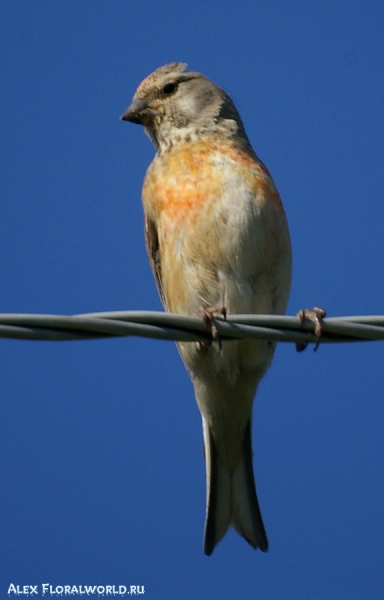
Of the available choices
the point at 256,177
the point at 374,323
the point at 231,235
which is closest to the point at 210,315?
the point at 374,323

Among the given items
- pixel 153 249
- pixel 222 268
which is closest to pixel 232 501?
pixel 222 268

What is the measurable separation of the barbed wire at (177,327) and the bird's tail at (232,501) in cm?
215

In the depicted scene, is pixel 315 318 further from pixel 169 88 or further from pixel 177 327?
pixel 169 88

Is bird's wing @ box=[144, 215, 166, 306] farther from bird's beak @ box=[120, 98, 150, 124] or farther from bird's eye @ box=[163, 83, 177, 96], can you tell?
bird's eye @ box=[163, 83, 177, 96]

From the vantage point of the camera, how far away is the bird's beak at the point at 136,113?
21.2 feet

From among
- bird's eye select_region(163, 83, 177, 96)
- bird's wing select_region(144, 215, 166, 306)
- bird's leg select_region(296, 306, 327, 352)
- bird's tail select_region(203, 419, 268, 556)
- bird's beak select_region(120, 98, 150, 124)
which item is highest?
bird's eye select_region(163, 83, 177, 96)

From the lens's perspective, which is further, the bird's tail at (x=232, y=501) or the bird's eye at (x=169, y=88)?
the bird's eye at (x=169, y=88)

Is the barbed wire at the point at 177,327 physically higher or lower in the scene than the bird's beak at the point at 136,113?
lower

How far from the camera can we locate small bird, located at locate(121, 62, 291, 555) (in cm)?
516

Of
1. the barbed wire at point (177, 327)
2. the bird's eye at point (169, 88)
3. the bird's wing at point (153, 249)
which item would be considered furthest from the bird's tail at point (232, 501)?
the bird's eye at point (169, 88)

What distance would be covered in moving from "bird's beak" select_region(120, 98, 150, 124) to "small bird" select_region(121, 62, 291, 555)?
0.56 meters

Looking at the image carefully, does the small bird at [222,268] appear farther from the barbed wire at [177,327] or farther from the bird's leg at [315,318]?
the barbed wire at [177,327]

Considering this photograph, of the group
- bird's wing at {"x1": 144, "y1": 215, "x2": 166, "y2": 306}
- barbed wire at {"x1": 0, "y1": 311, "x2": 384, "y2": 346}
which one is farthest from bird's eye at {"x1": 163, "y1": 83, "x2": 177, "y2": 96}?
barbed wire at {"x1": 0, "y1": 311, "x2": 384, "y2": 346}

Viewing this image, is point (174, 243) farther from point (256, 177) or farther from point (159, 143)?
point (159, 143)
